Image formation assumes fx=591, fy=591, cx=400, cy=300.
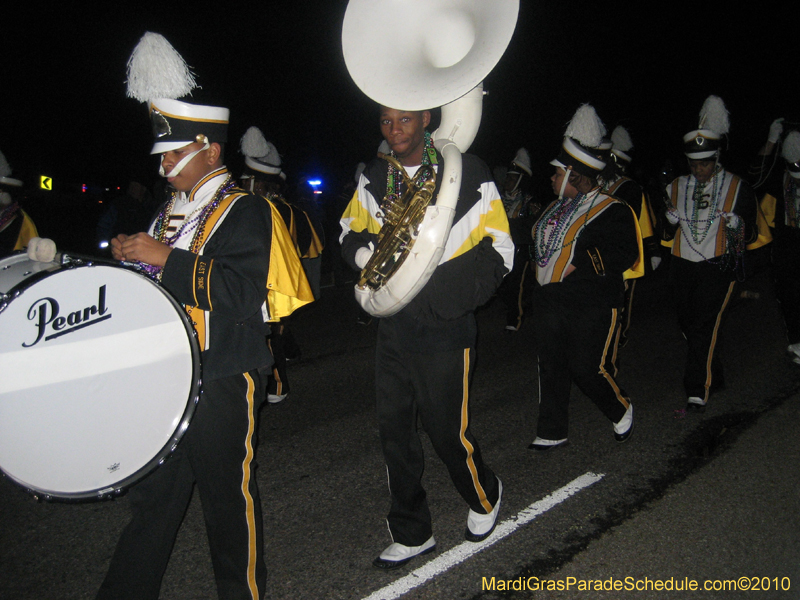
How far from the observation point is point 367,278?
2.30 metres

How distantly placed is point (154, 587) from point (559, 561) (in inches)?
66.8

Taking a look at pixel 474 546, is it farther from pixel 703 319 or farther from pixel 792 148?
pixel 792 148

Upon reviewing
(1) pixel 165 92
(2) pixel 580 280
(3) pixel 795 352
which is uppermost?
(1) pixel 165 92

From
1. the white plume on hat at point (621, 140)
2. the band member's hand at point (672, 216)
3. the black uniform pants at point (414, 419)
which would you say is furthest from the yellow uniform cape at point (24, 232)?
the white plume on hat at point (621, 140)

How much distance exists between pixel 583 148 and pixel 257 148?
2853 mm

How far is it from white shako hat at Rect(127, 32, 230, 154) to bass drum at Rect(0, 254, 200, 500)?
58 centimetres

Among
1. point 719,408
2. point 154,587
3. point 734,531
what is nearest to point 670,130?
point 719,408

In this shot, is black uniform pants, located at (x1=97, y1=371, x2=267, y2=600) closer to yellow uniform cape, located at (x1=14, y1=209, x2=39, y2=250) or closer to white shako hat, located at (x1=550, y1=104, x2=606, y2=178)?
white shako hat, located at (x1=550, y1=104, x2=606, y2=178)

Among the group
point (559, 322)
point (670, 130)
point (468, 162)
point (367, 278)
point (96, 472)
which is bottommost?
point (670, 130)

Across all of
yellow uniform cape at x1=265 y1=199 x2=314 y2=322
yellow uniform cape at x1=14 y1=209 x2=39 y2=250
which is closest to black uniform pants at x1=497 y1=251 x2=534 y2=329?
yellow uniform cape at x1=14 y1=209 x2=39 y2=250

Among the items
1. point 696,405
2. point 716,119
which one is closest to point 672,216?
point 716,119

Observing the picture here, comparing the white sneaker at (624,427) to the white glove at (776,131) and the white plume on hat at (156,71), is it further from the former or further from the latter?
the white glove at (776,131)

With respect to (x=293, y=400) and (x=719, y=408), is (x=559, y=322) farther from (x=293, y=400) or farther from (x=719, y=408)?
(x=293, y=400)

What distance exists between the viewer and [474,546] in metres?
2.80
